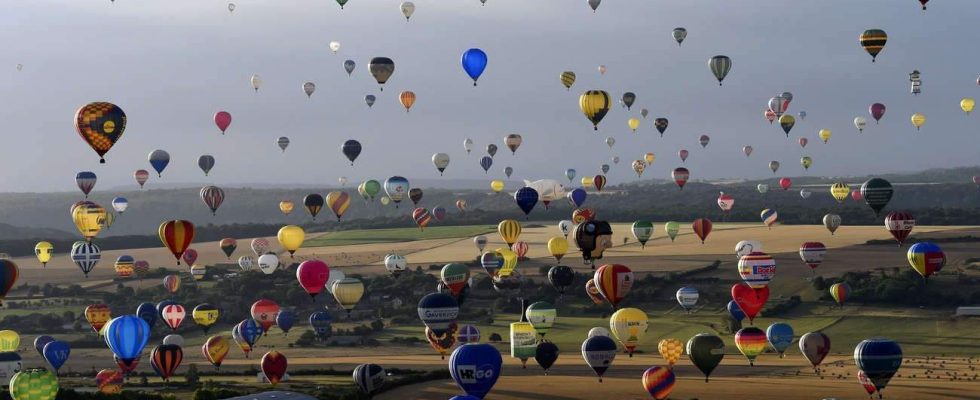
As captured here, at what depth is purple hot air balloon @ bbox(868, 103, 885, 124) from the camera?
3593 inches

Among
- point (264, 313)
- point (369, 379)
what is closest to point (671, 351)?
point (369, 379)

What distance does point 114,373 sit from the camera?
172ft

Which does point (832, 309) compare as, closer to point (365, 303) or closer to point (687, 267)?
point (687, 267)

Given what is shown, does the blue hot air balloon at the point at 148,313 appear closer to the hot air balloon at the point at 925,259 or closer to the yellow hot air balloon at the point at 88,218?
the yellow hot air balloon at the point at 88,218

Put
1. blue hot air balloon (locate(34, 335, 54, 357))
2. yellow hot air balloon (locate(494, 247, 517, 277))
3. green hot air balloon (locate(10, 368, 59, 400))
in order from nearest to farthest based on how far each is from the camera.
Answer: green hot air balloon (locate(10, 368, 59, 400)), blue hot air balloon (locate(34, 335, 54, 357)), yellow hot air balloon (locate(494, 247, 517, 277))

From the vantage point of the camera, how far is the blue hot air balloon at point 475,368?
142 ft

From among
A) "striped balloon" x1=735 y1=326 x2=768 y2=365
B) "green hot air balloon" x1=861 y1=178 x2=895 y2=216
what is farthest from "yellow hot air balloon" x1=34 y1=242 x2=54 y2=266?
"striped balloon" x1=735 y1=326 x2=768 y2=365

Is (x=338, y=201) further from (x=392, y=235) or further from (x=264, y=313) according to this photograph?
(x=392, y=235)

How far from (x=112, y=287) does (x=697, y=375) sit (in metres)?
47.7

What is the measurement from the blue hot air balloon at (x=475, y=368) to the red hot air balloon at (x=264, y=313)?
25580 millimetres

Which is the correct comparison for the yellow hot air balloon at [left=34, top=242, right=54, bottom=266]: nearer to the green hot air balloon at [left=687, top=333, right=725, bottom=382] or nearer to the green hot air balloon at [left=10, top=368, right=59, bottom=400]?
the green hot air balloon at [left=10, top=368, right=59, bottom=400]

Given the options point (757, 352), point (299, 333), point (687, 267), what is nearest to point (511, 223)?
point (687, 267)

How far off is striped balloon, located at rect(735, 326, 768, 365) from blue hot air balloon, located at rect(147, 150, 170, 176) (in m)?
40.2

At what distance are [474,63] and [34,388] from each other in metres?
32.1
